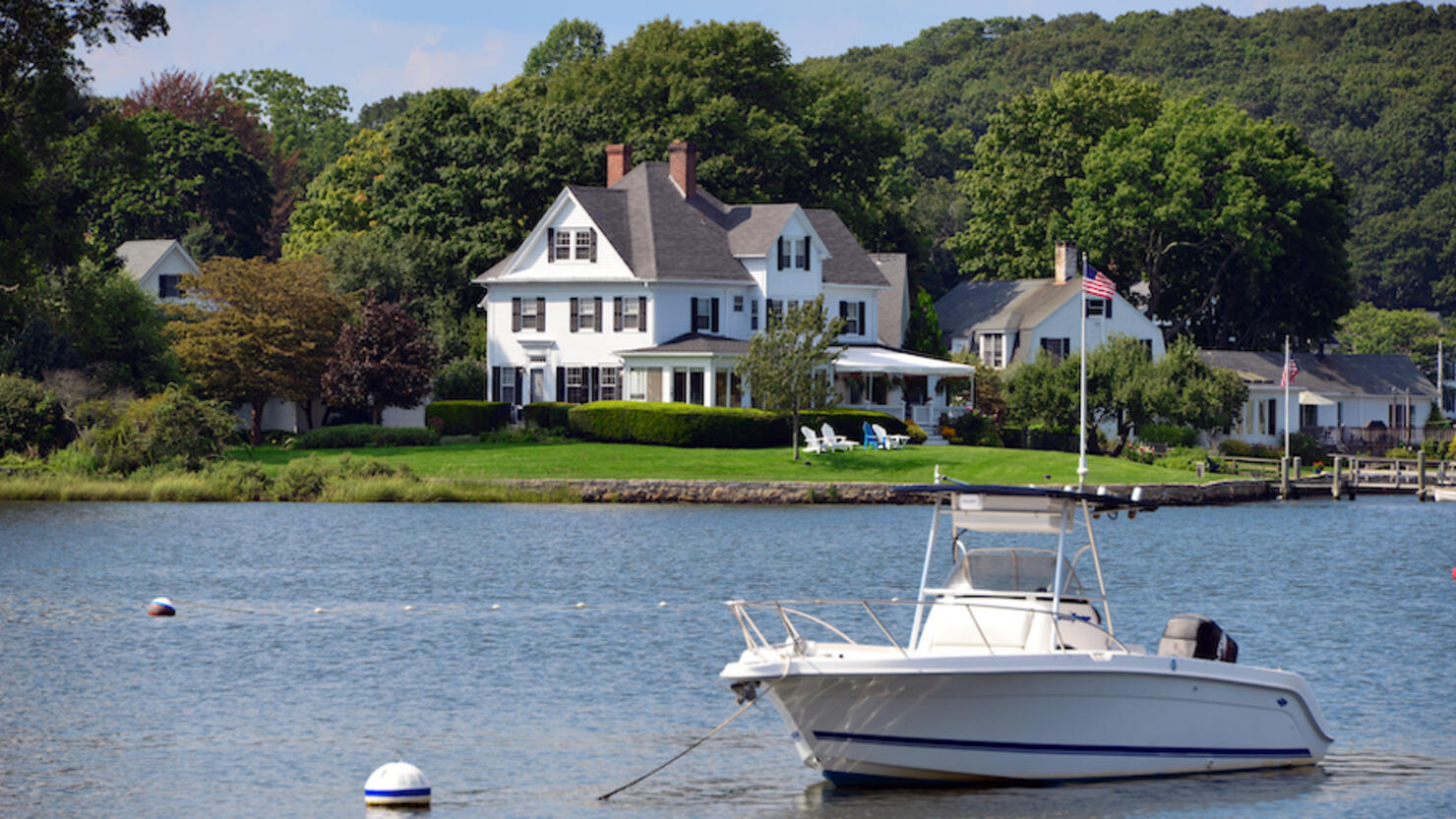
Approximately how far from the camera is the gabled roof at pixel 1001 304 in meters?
81.2

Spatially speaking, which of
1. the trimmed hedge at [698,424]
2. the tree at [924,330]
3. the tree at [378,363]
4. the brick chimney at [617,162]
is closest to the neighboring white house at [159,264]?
the tree at [378,363]

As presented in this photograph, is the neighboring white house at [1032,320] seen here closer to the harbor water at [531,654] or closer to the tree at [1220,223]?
the tree at [1220,223]

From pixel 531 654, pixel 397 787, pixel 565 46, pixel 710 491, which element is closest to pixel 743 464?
pixel 710 491

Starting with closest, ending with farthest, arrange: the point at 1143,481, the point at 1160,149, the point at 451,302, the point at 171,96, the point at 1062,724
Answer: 1. the point at 1062,724
2. the point at 1143,481
3. the point at 451,302
4. the point at 1160,149
5. the point at 171,96

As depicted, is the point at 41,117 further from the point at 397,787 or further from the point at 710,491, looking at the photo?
the point at 397,787

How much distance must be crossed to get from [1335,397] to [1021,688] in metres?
74.7

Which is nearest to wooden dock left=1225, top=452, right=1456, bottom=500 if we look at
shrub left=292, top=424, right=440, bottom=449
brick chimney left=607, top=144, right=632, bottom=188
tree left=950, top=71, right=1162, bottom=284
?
tree left=950, top=71, right=1162, bottom=284

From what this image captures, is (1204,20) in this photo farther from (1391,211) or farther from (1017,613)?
(1017,613)

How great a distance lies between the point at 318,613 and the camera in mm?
32188

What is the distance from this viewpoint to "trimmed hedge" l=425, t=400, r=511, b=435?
229 ft

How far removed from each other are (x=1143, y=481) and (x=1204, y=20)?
14676 cm

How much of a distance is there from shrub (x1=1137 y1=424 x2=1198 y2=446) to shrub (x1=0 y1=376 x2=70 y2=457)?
4032 cm

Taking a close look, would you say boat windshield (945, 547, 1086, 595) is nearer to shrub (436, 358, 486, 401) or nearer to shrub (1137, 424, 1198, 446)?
shrub (1137, 424, 1198, 446)

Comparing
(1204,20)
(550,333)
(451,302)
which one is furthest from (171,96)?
(1204,20)
